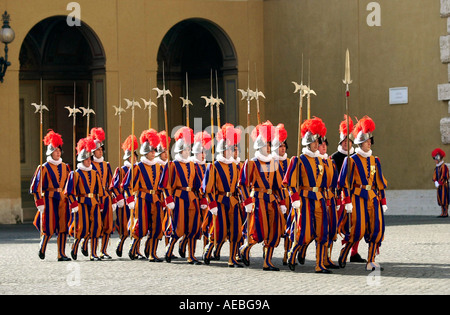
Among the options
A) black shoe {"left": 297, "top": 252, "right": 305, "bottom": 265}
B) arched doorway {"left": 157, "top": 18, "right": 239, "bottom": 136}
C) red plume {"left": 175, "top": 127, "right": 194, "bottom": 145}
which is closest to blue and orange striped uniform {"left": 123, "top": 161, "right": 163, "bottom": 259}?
red plume {"left": 175, "top": 127, "right": 194, "bottom": 145}

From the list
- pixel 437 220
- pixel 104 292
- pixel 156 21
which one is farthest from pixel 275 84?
pixel 104 292

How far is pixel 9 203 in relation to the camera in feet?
71.5

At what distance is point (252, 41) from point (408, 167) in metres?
4.85

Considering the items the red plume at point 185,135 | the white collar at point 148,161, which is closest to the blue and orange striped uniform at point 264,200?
the red plume at point 185,135

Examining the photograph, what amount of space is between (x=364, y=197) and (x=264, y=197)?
1.18 meters

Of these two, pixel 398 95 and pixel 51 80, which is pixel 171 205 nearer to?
pixel 398 95

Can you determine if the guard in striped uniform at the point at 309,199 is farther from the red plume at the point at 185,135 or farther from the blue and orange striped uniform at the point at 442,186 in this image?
the blue and orange striped uniform at the point at 442,186

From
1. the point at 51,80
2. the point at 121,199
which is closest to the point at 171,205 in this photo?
the point at 121,199

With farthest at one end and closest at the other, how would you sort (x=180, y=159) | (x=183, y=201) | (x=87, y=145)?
(x=87, y=145)
(x=180, y=159)
(x=183, y=201)

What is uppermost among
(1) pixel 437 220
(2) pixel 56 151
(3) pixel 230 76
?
(3) pixel 230 76

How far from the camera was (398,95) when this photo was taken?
2259 cm

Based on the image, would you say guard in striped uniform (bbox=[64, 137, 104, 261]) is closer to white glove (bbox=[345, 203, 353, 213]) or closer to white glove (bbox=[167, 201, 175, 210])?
white glove (bbox=[167, 201, 175, 210])
